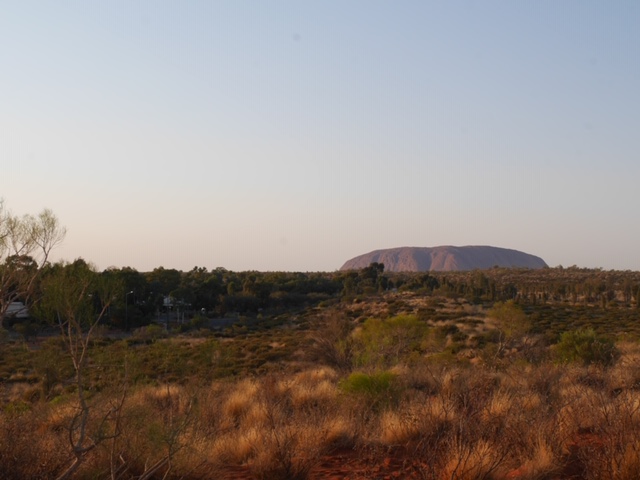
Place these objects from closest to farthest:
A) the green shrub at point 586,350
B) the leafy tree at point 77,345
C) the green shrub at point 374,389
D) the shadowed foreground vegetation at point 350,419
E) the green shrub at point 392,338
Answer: the leafy tree at point 77,345 < the shadowed foreground vegetation at point 350,419 < the green shrub at point 374,389 < the green shrub at point 586,350 < the green shrub at point 392,338

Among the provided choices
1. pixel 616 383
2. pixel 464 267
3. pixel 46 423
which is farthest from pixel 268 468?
pixel 464 267

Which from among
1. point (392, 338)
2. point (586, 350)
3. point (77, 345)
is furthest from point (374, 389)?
point (392, 338)

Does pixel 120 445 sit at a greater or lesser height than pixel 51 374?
greater

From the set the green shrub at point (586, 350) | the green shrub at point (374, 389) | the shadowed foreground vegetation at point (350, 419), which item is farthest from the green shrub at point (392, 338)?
the green shrub at point (374, 389)

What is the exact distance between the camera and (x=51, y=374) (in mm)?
20578

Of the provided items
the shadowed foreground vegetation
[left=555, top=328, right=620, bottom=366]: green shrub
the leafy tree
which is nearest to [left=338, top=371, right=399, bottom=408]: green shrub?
the shadowed foreground vegetation

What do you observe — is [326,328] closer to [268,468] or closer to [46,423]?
[46,423]

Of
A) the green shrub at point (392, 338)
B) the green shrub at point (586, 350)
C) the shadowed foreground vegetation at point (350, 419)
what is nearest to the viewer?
the shadowed foreground vegetation at point (350, 419)

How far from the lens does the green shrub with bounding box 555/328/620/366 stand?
16.9 meters

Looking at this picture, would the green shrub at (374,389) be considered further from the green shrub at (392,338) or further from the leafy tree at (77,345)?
the green shrub at (392,338)

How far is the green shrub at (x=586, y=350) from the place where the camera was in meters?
16.9

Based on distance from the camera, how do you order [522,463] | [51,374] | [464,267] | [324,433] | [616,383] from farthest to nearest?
1. [464,267]
2. [51,374]
3. [616,383]
4. [324,433]
5. [522,463]

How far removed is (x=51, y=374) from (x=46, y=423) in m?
12.9

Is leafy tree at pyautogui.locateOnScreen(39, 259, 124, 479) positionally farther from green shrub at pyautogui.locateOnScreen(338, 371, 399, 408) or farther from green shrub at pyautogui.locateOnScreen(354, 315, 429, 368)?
green shrub at pyautogui.locateOnScreen(354, 315, 429, 368)
